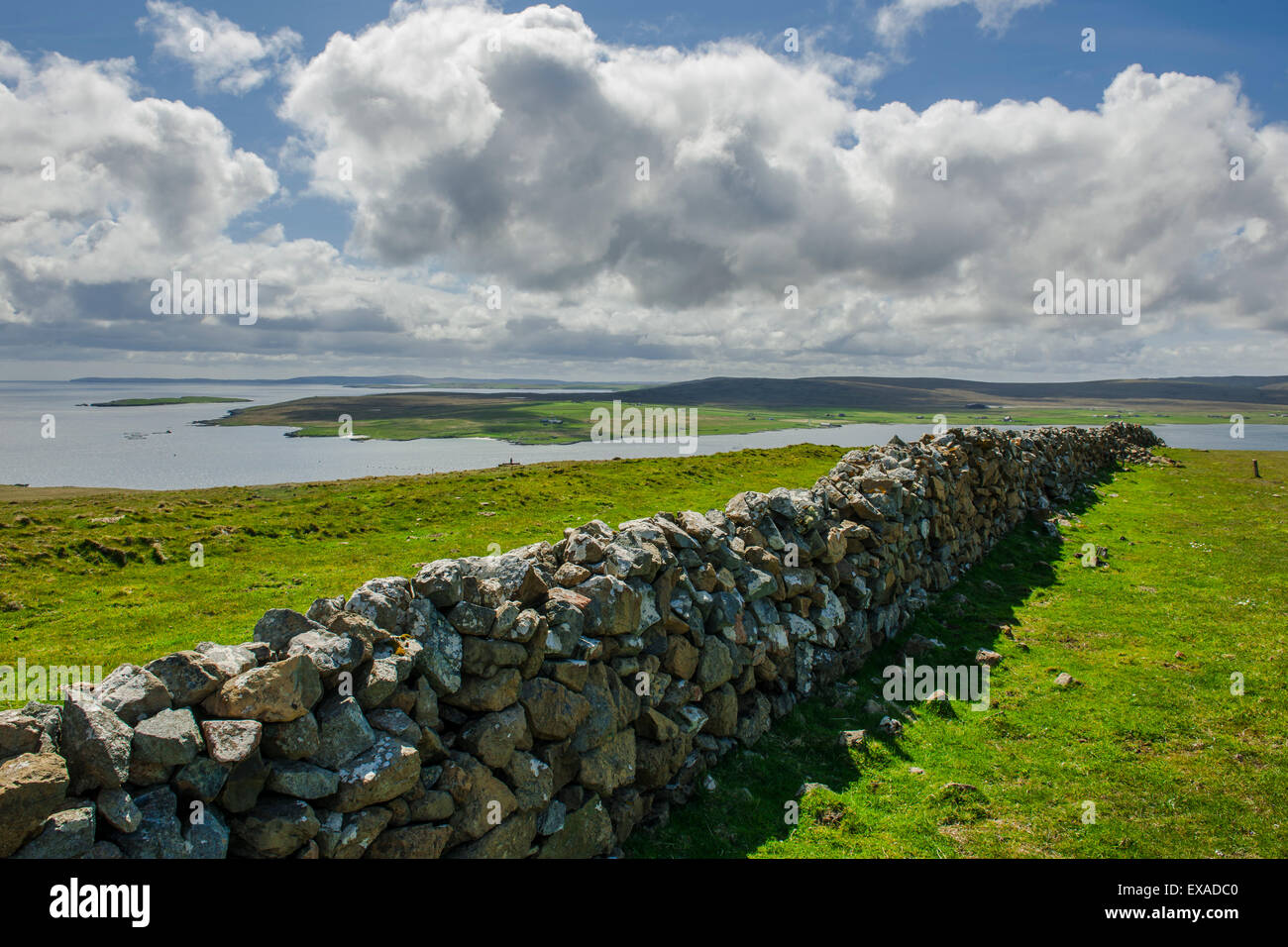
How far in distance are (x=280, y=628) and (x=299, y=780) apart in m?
1.29

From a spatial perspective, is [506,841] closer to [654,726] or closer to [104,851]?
[654,726]

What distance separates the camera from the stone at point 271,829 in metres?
4.83

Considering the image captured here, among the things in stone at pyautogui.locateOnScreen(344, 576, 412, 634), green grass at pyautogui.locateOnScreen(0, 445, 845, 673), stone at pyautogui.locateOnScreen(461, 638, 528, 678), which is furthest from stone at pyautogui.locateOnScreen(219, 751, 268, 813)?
green grass at pyautogui.locateOnScreen(0, 445, 845, 673)

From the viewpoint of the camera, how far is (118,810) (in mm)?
4273

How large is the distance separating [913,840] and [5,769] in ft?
25.9

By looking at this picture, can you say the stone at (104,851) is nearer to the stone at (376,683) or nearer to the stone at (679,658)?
the stone at (376,683)

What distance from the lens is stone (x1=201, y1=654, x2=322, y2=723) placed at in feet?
16.4

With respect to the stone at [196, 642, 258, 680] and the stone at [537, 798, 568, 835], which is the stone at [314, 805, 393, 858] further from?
the stone at [537, 798, 568, 835]

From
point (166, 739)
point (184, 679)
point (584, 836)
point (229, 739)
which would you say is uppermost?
point (184, 679)

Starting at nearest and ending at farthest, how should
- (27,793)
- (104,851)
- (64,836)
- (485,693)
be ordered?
(27,793) → (64,836) → (104,851) → (485,693)

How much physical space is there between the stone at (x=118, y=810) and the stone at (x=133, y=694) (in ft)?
1.76

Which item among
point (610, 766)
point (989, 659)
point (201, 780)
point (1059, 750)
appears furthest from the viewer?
point (989, 659)

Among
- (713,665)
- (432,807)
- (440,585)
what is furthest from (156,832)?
(713,665)

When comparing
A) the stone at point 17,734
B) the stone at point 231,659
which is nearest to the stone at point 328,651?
the stone at point 231,659
